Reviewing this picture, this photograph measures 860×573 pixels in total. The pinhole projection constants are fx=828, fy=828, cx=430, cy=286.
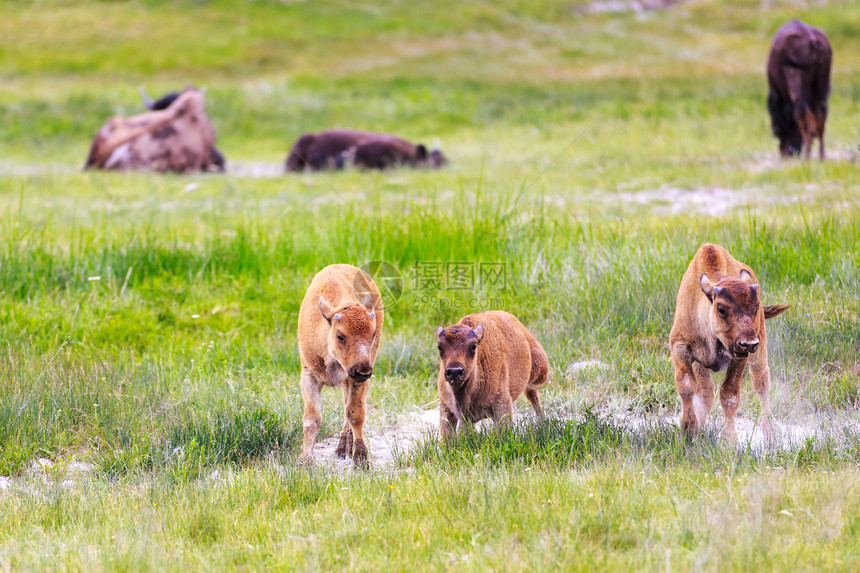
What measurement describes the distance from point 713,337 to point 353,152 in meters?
12.2

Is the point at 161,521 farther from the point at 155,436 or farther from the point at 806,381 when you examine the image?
the point at 806,381

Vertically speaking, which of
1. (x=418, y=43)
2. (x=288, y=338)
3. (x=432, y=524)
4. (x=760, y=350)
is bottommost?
(x=288, y=338)

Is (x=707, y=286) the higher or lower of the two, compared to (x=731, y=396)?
higher

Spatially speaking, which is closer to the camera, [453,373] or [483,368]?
[453,373]

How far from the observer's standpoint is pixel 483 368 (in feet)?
16.8

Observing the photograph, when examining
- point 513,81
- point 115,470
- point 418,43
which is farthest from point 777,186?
point 418,43

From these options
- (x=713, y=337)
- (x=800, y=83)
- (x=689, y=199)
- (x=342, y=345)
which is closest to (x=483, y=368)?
(x=342, y=345)

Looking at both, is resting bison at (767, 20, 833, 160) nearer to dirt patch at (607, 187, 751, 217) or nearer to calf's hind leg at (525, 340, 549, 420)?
dirt patch at (607, 187, 751, 217)

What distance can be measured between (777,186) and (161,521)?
9763mm

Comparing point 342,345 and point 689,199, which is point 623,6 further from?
point 342,345

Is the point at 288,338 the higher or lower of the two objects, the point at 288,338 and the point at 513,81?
the lower

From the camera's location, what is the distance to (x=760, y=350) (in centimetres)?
504

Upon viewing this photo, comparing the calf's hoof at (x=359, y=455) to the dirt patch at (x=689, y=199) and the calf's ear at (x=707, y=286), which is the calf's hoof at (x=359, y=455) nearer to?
the calf's ear at (x=707, y=286)

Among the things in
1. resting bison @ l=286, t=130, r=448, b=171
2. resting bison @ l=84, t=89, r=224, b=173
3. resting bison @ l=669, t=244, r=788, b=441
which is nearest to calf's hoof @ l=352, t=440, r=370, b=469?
resting bison @ l=669, t=244, r=788, b=441
